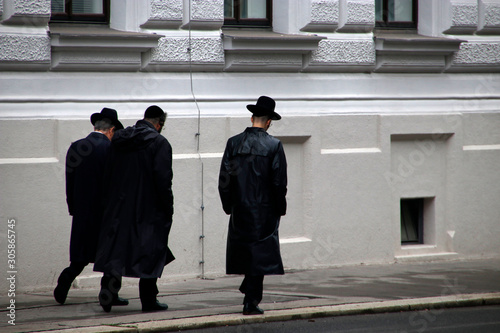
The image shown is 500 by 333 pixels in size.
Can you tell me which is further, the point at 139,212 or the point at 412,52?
the point at 412,52

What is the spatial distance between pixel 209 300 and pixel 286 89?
3.33m

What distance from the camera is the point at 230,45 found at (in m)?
10.6

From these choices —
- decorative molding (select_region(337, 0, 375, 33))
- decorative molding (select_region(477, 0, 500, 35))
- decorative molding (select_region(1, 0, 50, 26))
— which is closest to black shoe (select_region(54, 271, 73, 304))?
decorative molding (select_region(1, 0, 50, 26))

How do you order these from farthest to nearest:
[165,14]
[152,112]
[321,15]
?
[321,15]
[165,14]
[152,112]

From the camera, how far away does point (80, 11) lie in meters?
10.4

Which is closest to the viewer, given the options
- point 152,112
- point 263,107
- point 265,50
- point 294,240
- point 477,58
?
point 263,107

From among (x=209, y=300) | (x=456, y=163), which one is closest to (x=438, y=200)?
(x=456, y=163)

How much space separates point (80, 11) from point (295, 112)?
9.43 ft

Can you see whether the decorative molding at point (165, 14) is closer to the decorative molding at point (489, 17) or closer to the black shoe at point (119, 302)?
the black shoe at point (119, 302)

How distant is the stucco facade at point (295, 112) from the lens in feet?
31.7

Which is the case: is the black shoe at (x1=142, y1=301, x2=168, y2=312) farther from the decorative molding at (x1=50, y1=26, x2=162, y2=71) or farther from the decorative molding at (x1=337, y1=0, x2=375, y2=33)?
the decorative molding at (x1=337, y1=0, x2=375, y2=33)

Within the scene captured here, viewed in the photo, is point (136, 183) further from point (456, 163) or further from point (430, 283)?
point (456, 163)

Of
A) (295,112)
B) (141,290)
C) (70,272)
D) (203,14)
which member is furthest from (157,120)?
(295,112)

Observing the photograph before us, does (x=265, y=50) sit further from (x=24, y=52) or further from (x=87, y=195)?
(x=87, y=195)
